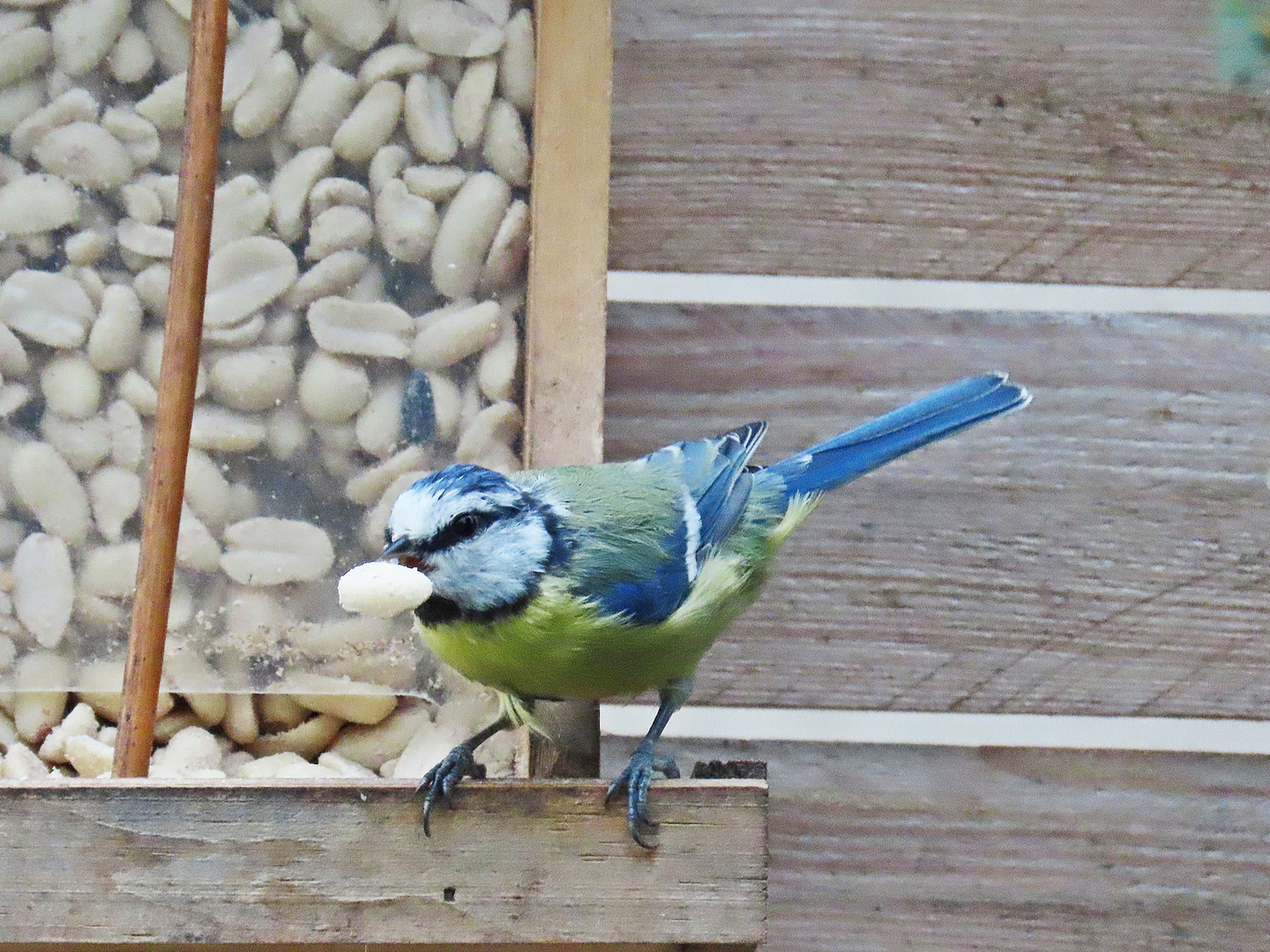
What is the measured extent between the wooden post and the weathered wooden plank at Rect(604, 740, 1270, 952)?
0.44m

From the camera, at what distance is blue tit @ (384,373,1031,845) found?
43.1 inches

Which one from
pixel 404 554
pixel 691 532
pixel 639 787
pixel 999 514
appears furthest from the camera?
pixel 999 514

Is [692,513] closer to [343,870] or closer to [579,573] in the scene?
[579,573]

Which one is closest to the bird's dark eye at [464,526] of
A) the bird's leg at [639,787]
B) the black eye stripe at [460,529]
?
the black eye stripe at [460,529]

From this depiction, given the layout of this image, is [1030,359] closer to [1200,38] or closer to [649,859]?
[1200,38]

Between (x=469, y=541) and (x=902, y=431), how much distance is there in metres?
0.45

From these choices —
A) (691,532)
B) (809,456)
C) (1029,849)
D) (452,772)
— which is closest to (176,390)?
(452,772)

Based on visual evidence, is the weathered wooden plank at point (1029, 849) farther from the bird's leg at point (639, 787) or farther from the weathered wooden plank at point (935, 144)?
the weathered wooden plank at point (935, 144)

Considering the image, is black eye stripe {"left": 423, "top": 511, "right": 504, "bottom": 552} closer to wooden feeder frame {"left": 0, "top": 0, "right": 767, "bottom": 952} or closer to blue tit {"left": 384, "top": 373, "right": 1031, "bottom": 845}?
blue tit {"left": 384, "top": 373, "right": 1031, "bottom": 845}

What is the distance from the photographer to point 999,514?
1468 mm

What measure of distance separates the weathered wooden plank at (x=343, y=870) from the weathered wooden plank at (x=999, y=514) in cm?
54

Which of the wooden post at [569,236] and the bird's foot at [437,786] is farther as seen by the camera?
the wooden post at [569,236]

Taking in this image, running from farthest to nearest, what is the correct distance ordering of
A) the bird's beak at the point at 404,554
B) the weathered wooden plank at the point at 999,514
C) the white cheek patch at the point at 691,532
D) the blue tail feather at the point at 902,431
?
1. the weathered wooden plank at the point at 999,514
2. the blue tail feather at the point at 902,431
3. the white cheek patch at the point at 691,532
4. the bird's beak at the point at 404,554

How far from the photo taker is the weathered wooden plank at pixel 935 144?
4.83 feet
